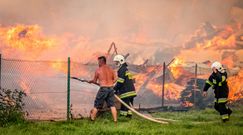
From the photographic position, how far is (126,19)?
992 inches

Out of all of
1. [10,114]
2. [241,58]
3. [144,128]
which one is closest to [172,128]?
[144,128]

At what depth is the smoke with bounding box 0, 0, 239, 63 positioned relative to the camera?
23.2m

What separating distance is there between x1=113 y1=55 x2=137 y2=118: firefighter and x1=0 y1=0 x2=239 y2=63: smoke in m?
10.7

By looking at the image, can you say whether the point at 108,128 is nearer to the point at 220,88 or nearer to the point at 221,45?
the point at 220,88

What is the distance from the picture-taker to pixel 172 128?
10414 millimetres

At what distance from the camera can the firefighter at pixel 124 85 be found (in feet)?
41.1

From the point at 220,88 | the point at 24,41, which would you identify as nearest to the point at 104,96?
the point at 220,88

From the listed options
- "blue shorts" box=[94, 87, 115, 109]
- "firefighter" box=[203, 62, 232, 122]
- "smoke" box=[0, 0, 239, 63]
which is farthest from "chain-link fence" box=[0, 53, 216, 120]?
"blue shorts" box=[94, 87, 115, 109]

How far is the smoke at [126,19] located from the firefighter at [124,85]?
10.7 metres

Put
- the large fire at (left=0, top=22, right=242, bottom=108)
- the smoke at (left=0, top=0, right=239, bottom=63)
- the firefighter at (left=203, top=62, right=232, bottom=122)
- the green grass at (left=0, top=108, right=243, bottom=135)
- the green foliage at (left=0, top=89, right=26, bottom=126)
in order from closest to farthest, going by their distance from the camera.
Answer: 1. the green grass at (left=0, top=108, right=243, bottom=135)
2. the green foliage at (left=0, top=89, right=26, bottom=126)
3. the firefighter at (left=203, top=62, right=232, bottom=122)
4. the large fire at (left=0, top=22, right=242, bottom=108)
5. the smoke at (left=0, top=0, right=239, bottom=63)

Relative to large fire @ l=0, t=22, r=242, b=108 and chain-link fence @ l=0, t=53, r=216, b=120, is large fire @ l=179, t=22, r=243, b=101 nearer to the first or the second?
large fire @ l=0, t=22, r=242, b=108

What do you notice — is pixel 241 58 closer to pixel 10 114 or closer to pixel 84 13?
pixel 84 13

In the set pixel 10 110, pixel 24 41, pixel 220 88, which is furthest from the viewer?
pixel 24 41

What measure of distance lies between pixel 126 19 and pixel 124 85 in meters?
13.0
